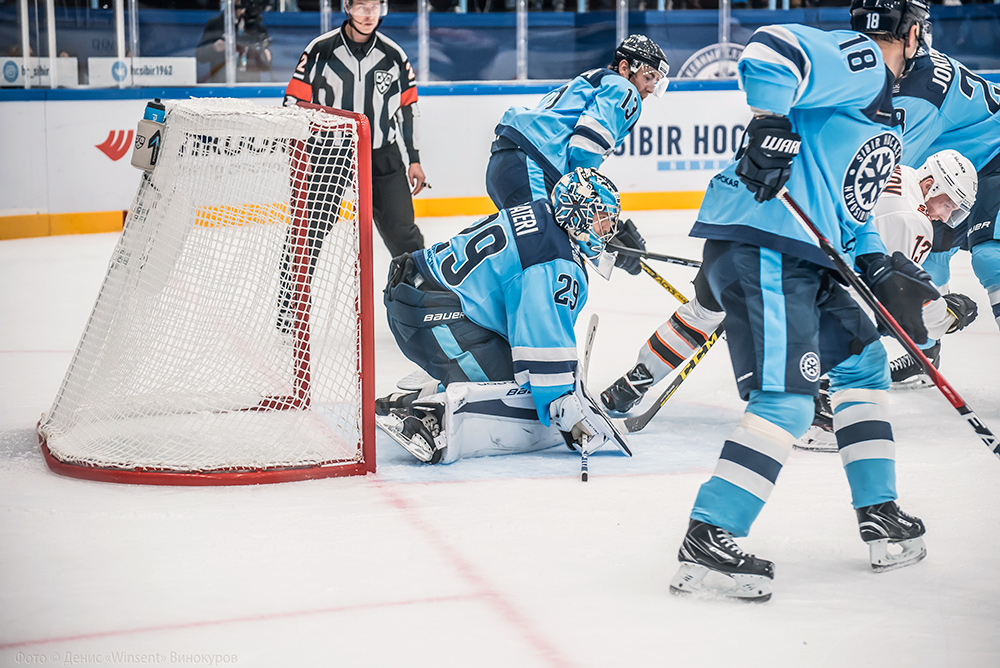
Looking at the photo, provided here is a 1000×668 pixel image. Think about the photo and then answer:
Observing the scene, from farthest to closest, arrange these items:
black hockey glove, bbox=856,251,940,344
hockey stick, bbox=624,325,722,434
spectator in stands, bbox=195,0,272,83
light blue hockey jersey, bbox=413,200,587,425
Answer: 1. spectator in stands, bbox=195,0,272,83
2. hockey stick, bbox=624,325,722,434
3. light blue hockey jersey, bbox=413,200,587,425
4. black hockey glove, bbox=856,251,940,344

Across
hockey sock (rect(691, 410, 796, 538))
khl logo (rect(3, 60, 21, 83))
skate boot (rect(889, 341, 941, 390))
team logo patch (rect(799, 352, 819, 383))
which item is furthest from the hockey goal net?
khl logo (rect(3, 60, 21, 83))

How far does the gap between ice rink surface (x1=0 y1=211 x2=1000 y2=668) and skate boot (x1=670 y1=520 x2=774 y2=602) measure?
0.10 ft

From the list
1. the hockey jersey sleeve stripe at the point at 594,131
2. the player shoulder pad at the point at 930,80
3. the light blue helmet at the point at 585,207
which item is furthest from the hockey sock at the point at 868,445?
the hockey jersey sleeve stripe at the point at 594,131

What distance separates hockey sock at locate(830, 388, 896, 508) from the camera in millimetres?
2037

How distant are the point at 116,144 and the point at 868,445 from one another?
6.00m

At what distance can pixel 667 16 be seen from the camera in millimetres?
8672

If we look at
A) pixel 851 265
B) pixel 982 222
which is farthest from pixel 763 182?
pixel 982 222

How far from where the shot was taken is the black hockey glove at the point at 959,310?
3344 millimetres

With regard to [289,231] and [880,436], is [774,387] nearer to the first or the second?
[880,436]

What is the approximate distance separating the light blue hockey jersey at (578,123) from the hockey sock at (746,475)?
6.59 ft

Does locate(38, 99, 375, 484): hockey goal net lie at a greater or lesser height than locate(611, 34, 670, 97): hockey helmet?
lesser

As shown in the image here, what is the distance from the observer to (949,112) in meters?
3.57

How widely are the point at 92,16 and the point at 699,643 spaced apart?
21.9 feet

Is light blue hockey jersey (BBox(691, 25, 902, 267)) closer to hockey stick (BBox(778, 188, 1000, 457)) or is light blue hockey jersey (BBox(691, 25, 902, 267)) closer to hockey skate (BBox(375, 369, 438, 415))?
hockey stick (BBox(778, 188, 1000, 457))
